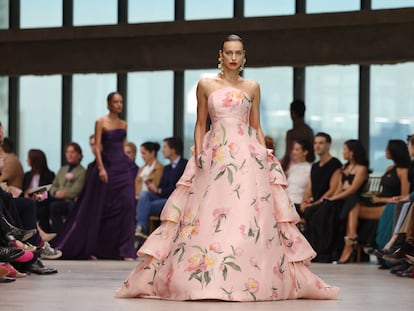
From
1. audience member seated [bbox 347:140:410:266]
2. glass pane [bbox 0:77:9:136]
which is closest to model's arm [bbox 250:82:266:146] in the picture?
audience member seated [bbox 347:140:410:266]

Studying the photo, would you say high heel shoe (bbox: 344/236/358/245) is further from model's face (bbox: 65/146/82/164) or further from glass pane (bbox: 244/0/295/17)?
glass pane (bbox: 244/0/295/17)

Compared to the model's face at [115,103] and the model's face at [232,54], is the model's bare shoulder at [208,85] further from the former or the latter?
the model's face at [115,103]

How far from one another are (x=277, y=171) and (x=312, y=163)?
15.5 feet

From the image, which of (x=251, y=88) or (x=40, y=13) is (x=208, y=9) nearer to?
(x=40, y=13)

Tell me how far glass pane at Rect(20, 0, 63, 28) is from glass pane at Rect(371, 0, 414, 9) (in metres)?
3.67

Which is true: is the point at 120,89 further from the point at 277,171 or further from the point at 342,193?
the point at 277,171

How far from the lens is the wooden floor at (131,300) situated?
17.1 ft

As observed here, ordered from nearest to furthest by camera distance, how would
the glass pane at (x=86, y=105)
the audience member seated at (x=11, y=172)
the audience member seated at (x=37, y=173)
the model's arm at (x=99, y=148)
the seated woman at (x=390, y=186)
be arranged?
the seated woman at (x=390, y=186)
the model's arm at (x=99, y=148)
the audience member seated at (x=11, y=172)
the audience member seated at (x=37, y=173)
the glass pane at (x=86, y=105)

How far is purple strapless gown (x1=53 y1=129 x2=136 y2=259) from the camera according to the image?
10141 millimetres

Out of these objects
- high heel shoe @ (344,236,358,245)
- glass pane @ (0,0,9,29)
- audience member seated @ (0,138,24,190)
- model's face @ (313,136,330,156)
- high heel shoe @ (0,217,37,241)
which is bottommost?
high heel shoe @ (344,236,358,245)

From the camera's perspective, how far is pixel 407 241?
8.09 m

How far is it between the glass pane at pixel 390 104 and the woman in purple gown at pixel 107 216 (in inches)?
123

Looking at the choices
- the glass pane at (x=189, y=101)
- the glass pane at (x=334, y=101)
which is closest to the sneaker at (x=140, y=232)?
the glass pane at (x=189, y=101)

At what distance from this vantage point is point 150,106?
13141 millimetres
